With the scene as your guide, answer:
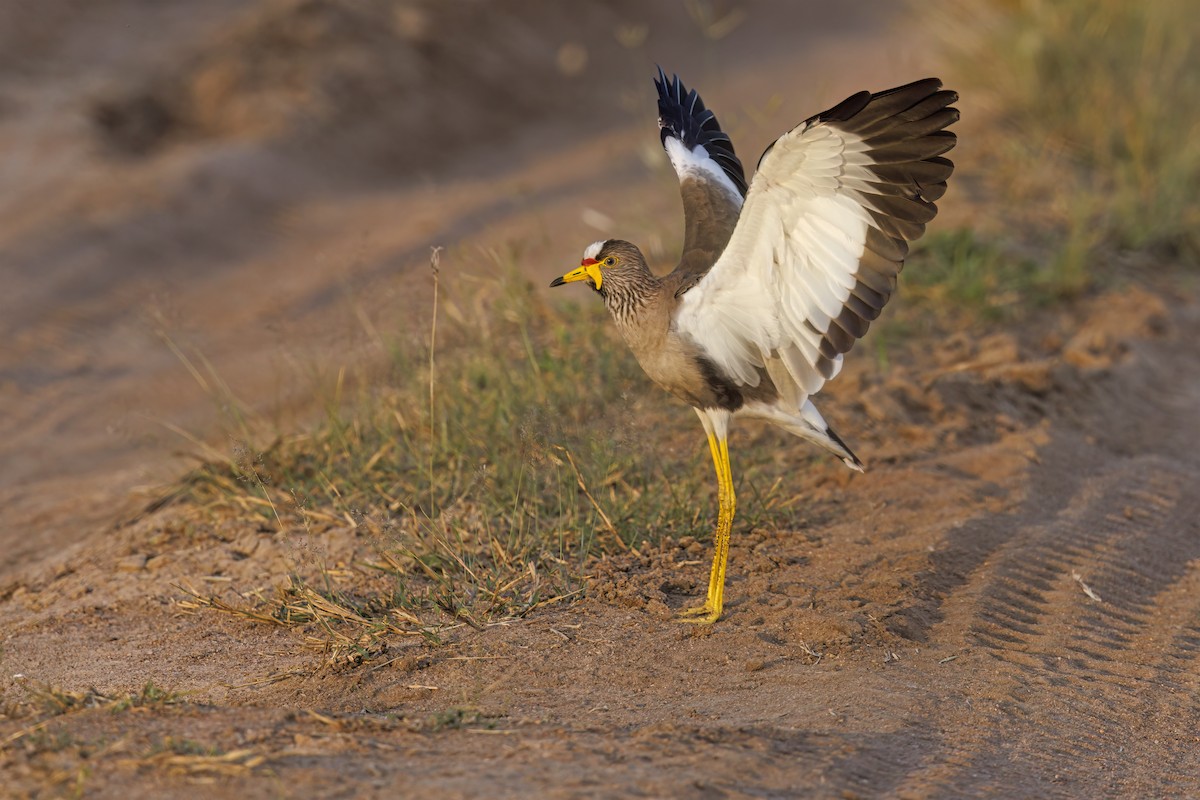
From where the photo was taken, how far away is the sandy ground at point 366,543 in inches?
127

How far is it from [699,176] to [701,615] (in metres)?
1.63

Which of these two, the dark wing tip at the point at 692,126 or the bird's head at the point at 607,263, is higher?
the dark wing tip at the point at 692,126

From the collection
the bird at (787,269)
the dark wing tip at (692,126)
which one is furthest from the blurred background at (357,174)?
the bird at (787,269)

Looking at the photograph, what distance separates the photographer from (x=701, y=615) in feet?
13.9

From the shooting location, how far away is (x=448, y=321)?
20.1 feet

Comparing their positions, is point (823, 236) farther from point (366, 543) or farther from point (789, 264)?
point (366, 543)

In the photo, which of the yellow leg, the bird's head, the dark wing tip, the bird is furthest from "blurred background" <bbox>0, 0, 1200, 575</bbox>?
the yellow leg

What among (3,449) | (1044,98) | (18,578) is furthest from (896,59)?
(18,578)

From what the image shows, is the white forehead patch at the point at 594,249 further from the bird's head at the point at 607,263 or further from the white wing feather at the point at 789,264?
the white wing feather at the point at 789,264

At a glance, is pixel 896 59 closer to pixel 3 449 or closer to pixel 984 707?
pixel 3 449

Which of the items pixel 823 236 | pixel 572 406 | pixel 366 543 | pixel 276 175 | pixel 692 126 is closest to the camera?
pixel 823 236

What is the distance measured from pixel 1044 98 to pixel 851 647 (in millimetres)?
6182

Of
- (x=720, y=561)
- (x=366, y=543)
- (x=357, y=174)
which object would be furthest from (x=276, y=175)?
(x=720, y=561)

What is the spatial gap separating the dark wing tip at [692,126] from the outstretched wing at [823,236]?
105 centimetres
